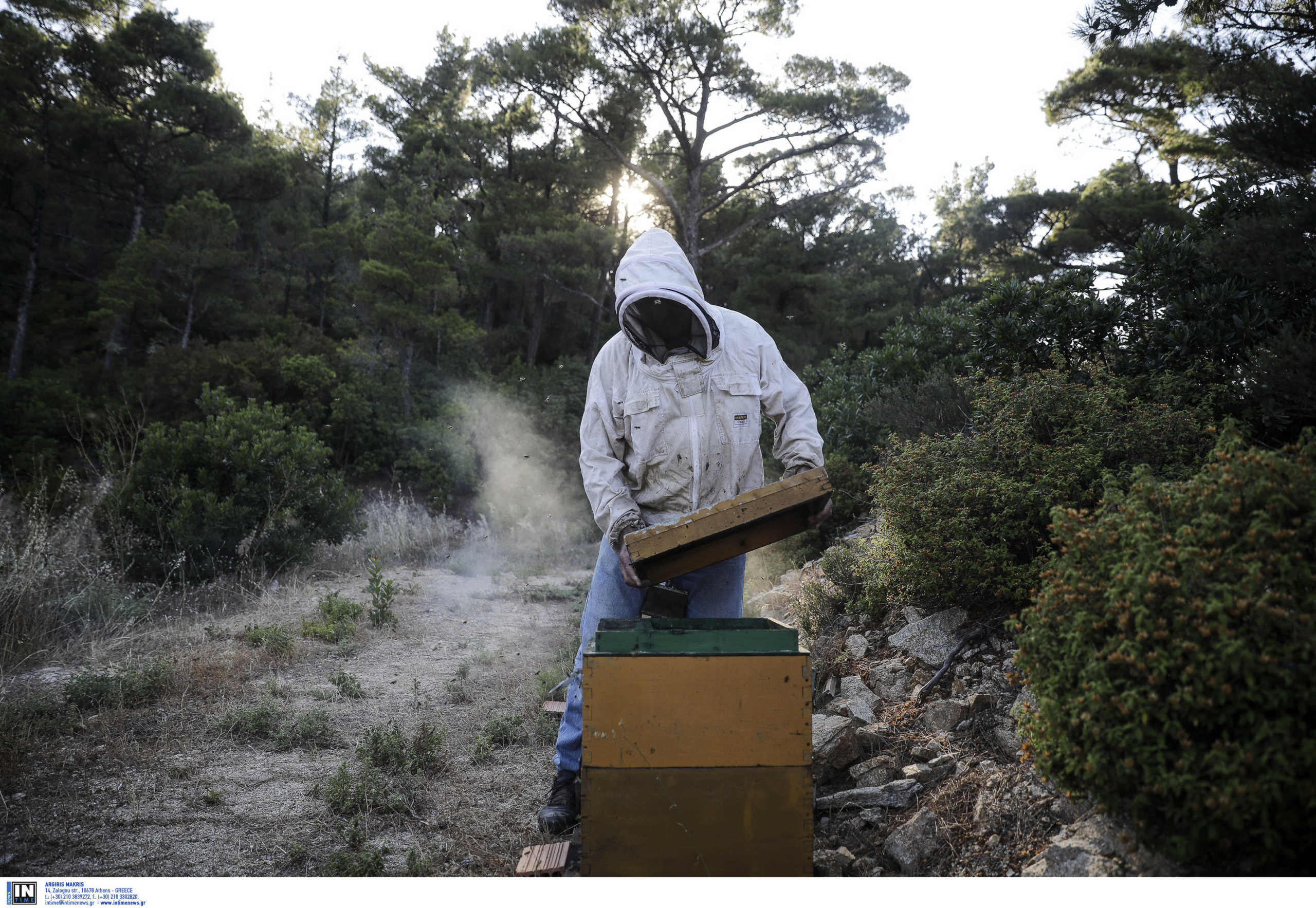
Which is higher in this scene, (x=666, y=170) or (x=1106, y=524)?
(x=666, y=170)

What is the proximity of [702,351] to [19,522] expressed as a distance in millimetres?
6603

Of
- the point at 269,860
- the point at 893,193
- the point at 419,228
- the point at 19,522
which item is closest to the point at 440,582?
the point at 19,522

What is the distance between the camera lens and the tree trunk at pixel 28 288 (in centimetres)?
1584

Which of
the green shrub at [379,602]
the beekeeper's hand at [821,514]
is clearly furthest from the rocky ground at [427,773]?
the green shrub at [379,602]

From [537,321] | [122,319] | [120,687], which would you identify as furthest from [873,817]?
[537,321]

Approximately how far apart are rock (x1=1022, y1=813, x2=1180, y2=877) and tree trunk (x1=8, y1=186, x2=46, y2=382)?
1968 cm

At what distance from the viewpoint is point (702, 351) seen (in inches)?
111

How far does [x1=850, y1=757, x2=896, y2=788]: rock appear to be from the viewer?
2.80 m

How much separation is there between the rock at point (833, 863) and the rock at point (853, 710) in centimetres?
89

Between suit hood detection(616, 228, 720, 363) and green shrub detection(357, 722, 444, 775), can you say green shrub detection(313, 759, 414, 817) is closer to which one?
green shrub detection(357, 722, 444, 775)

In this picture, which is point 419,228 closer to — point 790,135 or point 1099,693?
point 790,135

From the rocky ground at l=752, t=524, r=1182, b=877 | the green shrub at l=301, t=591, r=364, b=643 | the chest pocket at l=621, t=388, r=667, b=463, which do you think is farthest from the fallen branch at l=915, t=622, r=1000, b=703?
the green shrub at l=301, t=591, r=364, b=643

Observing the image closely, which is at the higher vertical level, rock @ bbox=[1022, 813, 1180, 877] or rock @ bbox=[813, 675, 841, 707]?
rock @ bbox=[1022, 813, 1180, 877]

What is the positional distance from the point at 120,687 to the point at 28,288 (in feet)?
58.4
